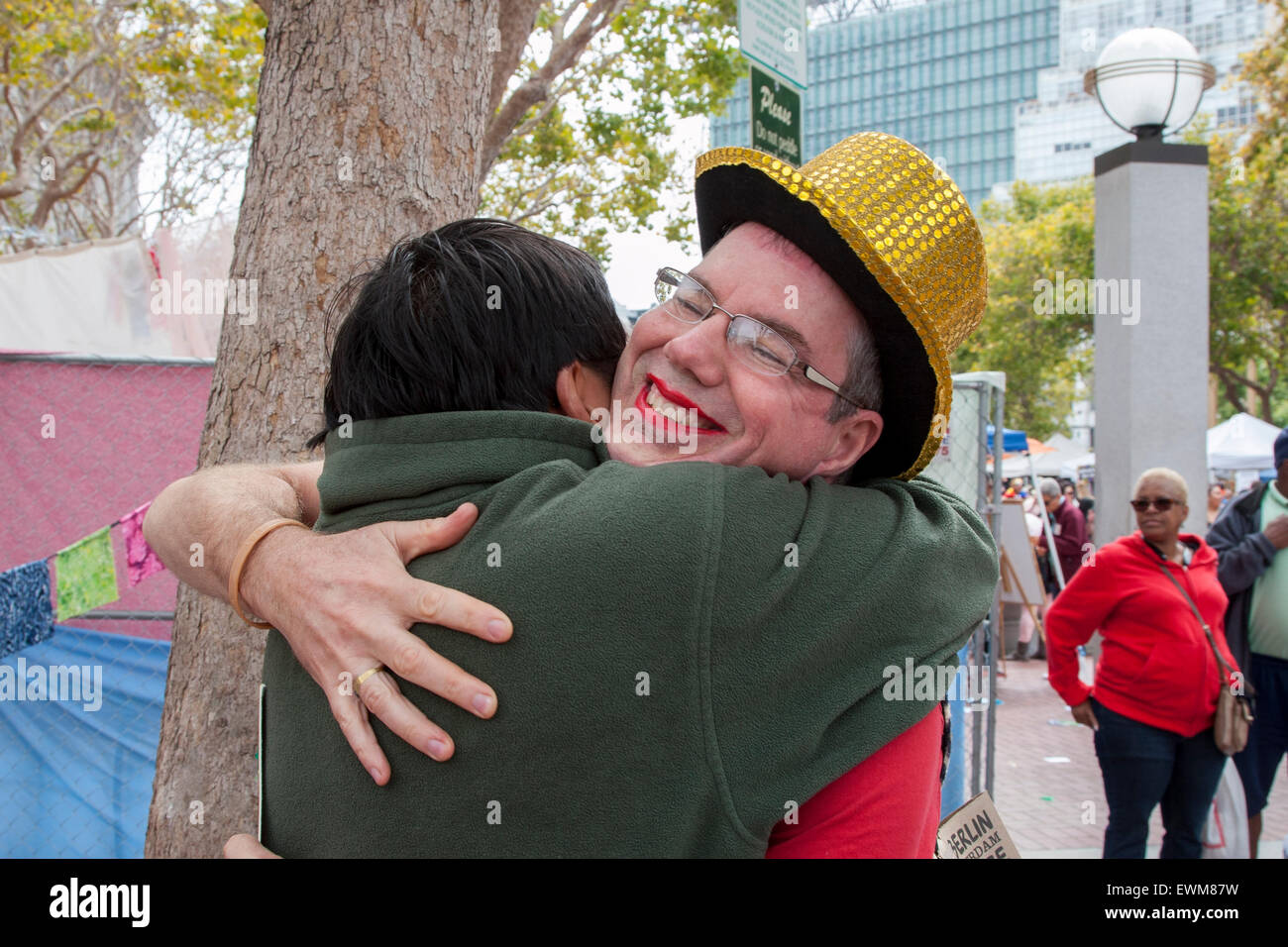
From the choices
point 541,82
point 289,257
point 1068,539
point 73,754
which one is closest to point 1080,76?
point 1068,539

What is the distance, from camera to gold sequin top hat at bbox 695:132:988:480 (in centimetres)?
154

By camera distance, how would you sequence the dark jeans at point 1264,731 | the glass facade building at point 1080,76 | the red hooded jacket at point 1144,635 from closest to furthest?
the red hooded jacket at point 1144,635 < the dark jeans at point 1264,731 < the glass facade building at point 1080,76

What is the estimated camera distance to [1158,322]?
752 centimetres

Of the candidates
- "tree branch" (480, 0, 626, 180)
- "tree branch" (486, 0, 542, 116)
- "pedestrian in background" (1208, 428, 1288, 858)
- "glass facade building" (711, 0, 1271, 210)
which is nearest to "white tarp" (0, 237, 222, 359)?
"tree branch" (480, 0, 626, 180)

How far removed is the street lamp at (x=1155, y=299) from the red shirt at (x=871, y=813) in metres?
6.87

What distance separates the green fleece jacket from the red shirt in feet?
0.19

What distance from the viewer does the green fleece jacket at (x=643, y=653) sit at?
1.15m

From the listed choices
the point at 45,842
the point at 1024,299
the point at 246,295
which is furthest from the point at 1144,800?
the point at 1024,299

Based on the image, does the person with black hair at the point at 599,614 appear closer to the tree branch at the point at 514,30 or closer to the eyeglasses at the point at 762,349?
the eyeglasses at the point at 762,349

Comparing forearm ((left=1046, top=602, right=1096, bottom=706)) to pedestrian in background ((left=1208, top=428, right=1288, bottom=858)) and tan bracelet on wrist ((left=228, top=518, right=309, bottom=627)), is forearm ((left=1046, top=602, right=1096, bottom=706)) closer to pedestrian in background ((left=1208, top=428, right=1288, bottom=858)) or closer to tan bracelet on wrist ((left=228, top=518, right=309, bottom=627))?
pedestrian in background ((left=1208, top=428, right=1288, bottom=858))

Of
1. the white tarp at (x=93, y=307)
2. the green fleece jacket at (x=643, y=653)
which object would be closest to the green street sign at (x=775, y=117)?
the green fleece jacket at (x=643, y=653)

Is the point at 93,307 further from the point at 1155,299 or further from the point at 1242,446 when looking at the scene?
the point at 1242,446

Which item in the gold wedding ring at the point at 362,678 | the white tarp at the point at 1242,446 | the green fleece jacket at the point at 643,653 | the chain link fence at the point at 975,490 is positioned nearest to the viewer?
the green fleece jacket at the point at 643,653

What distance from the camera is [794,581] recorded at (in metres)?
→ 1.18
